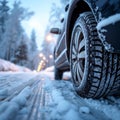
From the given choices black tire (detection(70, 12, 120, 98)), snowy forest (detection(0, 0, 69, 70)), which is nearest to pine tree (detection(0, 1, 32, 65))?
snowy forest (detection(0, 0, 69, 70))

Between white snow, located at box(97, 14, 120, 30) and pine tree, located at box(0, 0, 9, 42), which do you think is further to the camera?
pine tree, located at box(0, 0, 9, 42)

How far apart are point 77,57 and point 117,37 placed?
3.07ft

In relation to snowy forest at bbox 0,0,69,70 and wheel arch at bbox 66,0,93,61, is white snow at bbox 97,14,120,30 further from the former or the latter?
snowy forest at bbox 0,0,69,70

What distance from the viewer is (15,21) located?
35688 mm

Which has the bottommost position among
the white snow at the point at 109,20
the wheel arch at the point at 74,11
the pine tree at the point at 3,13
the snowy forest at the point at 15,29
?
the white snow at the point at 109,20

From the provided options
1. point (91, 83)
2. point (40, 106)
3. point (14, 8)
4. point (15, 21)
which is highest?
point (14, 8)

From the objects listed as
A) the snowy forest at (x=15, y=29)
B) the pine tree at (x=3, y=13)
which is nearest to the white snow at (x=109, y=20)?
the snowy forest at (x=15, y=29)

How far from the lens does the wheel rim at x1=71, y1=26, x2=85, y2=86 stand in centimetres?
223

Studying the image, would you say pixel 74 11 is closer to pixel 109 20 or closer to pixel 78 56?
pixel 78 56

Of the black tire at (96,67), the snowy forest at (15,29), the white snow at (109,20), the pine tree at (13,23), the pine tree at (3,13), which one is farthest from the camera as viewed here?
the pine tree at (3,13)

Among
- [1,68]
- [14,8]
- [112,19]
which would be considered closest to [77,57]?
[112,19]

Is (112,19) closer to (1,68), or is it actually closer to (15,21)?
(1,68)

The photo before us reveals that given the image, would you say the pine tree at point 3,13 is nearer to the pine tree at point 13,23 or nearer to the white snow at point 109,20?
the pine tree at point 13,23

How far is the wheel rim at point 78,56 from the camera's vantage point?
7.31 ft
